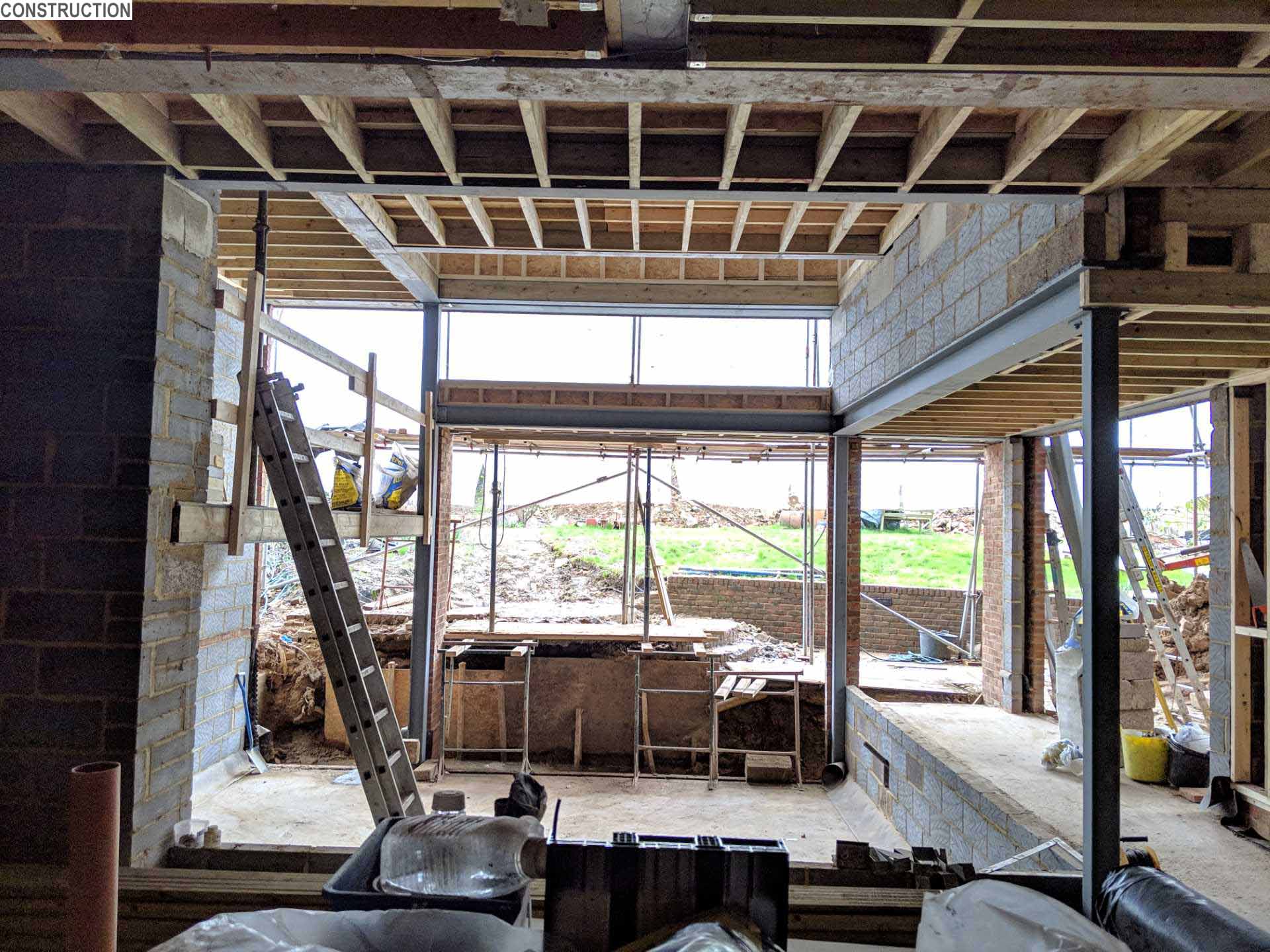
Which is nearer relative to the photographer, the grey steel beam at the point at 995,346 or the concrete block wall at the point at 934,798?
the grey steel beam at the point at 995,346

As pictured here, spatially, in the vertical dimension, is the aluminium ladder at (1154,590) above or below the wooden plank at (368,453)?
below

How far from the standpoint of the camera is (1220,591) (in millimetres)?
6043

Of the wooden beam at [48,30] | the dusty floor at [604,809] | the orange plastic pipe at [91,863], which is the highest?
the wooden beam at [48,30]

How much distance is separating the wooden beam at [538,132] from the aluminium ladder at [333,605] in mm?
2159

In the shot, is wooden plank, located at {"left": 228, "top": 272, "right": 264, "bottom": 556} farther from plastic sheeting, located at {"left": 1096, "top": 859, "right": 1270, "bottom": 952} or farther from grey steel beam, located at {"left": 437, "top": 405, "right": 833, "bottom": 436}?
grey steel beam, located at {"left": 437, "top": 405, "right": 833, "bottom": 436}

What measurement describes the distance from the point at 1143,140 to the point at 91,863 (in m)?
4.84

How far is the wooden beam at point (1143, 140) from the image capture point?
11.1 feet

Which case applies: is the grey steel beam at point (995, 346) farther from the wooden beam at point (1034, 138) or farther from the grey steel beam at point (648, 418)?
the grey steel beam at point (648, 418)

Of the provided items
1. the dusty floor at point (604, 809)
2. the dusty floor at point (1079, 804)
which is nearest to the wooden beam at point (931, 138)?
the dusty floor at point (1079, 804)

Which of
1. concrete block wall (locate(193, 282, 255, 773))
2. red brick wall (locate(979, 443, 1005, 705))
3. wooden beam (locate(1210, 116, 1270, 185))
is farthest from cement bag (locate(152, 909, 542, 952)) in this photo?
red brick wall (locate(979, 443, 1005, 705))

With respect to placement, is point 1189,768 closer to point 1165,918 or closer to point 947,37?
point 1165,918

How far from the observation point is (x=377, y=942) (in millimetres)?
2150

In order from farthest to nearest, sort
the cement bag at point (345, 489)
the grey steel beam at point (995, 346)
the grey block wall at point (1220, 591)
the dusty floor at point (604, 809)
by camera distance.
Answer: the dusty floor at point (604, 809) < the cement bag at point (345, 489) < the grey block wall at point (1220, 591) < the grey steel beam at point (995, 346)

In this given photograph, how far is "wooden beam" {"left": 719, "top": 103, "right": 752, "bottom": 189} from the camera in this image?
3.73 m
